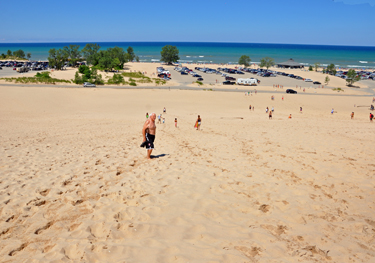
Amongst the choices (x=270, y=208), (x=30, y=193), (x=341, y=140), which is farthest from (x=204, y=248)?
(x=341, y=140)

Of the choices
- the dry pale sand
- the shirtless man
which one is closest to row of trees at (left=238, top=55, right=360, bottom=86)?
the dry pale sand

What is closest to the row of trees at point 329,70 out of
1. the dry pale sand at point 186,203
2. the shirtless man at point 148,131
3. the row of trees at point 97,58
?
the row of trees at point 97,58

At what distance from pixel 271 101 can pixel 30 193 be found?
4000cm

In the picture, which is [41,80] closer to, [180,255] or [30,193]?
[30,193]

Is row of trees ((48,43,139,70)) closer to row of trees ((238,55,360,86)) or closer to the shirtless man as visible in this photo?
row of trees ((238,55,360,86))

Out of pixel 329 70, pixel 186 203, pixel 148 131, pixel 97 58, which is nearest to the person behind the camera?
pixel 186 203

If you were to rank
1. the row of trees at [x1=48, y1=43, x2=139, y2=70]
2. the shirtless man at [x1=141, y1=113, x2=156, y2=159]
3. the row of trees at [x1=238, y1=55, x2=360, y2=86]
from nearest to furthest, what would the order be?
the shirtless man at [x1=141, y1=113, x2=156, y2=159], the row of trees at [x1=238, y1=55, x2=360, y2=86], the row of trees at [x1=48, y1=43, x2=139, y2=70]

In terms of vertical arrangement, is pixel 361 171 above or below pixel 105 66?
below

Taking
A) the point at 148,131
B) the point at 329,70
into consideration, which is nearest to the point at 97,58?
the point at 329,70

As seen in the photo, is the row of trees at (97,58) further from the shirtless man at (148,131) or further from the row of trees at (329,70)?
the shirtless man at (148,131)

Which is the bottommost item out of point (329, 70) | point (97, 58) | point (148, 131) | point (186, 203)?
point (186, 203)

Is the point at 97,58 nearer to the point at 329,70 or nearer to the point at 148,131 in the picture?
the point at 329,70

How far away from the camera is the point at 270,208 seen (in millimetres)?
5586

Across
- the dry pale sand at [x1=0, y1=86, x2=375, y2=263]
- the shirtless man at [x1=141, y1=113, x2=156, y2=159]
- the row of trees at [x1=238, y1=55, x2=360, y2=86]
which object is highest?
the row of trees at [x1=238, y1=55, x2=360, y2=86]
